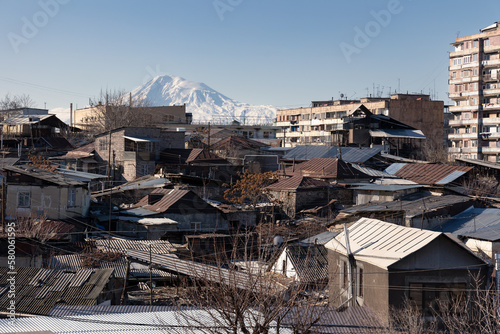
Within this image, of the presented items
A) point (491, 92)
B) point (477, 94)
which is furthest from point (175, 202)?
point (477, 94)

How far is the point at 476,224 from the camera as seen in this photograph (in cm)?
2481

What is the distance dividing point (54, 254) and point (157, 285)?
4.27 metres

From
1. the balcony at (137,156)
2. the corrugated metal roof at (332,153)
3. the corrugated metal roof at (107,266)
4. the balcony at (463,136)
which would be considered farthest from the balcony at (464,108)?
the corrugated metal roof at (107,266)

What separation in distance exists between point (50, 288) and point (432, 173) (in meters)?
27.9

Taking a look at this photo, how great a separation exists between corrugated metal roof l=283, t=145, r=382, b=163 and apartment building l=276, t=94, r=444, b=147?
8348 mm

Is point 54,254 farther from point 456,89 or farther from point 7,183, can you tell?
point 456,89

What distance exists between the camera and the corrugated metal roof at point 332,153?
46344 millimetres

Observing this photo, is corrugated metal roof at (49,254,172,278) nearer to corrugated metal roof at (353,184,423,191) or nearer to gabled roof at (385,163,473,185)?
corrugated metal roof at (353,184,423,191)

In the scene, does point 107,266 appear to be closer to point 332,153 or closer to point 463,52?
point 332,153

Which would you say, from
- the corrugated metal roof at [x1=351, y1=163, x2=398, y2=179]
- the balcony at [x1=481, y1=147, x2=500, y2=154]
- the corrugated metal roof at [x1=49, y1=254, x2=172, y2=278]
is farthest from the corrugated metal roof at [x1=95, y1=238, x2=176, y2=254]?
the balcony at [x1=481, y1=147, x2=500, y2=154]

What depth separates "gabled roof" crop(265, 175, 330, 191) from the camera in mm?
35500

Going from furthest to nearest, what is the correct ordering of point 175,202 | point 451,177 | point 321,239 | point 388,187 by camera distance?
point 451,177, point 388,187, point 175,202, point 321,239

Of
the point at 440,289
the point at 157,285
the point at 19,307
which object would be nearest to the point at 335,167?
the point at 157,285

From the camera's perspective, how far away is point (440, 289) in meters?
14.0
